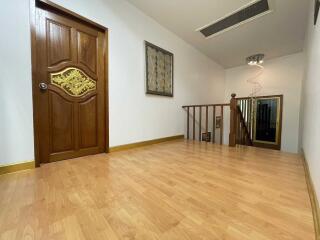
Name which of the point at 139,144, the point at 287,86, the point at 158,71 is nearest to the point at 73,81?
the point at 139,144

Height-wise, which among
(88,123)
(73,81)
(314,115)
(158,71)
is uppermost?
(158,71)

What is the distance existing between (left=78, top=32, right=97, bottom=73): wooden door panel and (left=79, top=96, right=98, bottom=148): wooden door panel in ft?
1.49

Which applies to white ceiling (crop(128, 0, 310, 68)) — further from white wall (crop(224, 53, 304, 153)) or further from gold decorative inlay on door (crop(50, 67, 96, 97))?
gold decorative inlay on door (crop(50, 67, 96, 97))

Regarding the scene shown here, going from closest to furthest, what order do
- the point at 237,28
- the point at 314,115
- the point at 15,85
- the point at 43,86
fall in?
the point at 314,115, the point at 15,85, the point at 43,86, the point at 237,28

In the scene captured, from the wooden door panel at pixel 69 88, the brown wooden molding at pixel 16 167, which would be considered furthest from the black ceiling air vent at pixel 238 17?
the brown wooden molding at pixel 16 167

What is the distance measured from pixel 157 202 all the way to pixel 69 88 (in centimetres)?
174

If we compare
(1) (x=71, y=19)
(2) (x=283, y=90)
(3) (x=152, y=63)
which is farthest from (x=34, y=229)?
(2) (x=283, y=90)

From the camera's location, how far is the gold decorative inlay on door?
1902 mm

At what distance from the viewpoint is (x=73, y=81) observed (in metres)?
2.03

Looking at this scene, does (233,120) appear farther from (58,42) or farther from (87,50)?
(58,42)

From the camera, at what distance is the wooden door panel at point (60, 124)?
1870 millimetres

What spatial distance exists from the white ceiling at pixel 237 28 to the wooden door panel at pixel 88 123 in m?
1.78

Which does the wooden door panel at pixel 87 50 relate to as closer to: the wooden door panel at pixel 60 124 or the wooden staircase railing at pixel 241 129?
the wooden door panel at pixel 60 124

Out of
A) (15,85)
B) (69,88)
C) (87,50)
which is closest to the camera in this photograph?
(15,85)
